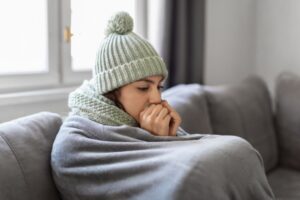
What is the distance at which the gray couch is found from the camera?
1.20 meters

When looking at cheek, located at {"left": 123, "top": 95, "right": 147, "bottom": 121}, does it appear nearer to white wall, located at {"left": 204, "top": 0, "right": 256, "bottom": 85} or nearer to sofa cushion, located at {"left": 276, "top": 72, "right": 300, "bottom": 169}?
sofa cushion, located at {"left": 276, "top": 72, "right": 300, "bottom": 169}

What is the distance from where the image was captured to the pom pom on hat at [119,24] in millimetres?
1359

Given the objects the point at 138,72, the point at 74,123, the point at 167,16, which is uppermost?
the point at 167,16

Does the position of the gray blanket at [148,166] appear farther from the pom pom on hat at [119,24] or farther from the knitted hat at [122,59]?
the pom pom on hat at [119,24]

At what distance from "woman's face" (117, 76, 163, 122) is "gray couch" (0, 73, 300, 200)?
253 mm

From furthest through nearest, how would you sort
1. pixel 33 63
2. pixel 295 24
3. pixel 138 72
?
pixel 295 24 < pixel 33 63 < pixel 138 72

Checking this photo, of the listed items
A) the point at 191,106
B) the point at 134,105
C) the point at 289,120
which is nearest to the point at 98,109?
the point at 134,105

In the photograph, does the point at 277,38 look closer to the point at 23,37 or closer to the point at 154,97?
the point at 23,37

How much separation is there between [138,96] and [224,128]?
0.94 m

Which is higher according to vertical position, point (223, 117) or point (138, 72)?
point (138, 72)

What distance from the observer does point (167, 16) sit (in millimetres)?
2285

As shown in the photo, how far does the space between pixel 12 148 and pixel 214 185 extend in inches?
22.0

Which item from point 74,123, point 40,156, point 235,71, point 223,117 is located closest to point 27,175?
point 40,156

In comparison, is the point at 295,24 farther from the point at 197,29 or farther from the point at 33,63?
the point at 33,63
